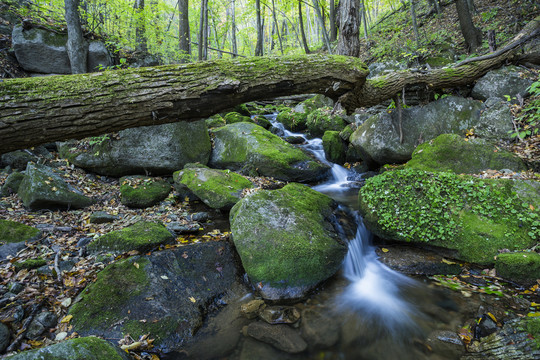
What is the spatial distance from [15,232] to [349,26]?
25.9ft

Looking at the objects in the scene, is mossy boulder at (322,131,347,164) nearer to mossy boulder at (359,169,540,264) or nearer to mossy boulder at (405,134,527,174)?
mossy boulder at (405,134,527,174)

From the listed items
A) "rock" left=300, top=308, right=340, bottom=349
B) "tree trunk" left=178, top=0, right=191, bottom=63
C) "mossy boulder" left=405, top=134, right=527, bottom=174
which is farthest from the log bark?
"tree trunk" left=178, top=0, right=191, bottom=63

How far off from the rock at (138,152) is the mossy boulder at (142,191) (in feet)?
1.38

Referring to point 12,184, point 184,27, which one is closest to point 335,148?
point 12,184

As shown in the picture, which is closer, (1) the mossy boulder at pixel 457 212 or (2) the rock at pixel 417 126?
(1) the mossy boulder at pixel 457 212

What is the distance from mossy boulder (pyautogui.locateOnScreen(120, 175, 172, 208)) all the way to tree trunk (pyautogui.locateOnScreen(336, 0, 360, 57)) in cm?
574

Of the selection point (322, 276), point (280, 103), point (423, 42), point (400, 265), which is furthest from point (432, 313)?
point (280, 103)

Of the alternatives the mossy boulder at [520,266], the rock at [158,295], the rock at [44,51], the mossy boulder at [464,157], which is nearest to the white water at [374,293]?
the mossy boulder at [520,266]

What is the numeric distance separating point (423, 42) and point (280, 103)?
7872 millimetres

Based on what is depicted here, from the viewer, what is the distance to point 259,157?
27.0 feet

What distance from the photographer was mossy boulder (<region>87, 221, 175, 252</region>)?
4.25 meters

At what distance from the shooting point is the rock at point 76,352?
6.28ft

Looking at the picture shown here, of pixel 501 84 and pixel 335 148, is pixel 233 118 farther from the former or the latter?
pixel 501 84

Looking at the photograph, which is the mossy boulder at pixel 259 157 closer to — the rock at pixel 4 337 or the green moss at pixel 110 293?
the green moss at pixel 110 293
